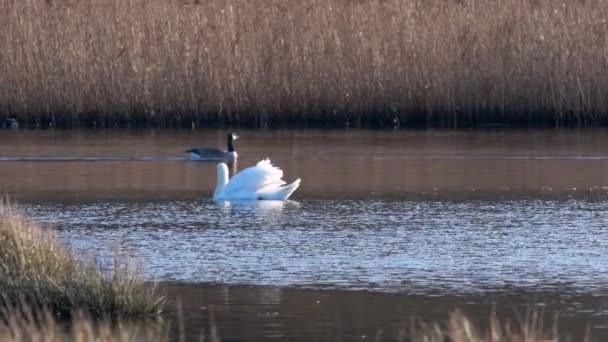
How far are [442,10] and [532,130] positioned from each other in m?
2.00

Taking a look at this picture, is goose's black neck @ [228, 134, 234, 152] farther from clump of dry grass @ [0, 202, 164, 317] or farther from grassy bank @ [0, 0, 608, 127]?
clump of dry grass @ [0, 202, 164, 317]

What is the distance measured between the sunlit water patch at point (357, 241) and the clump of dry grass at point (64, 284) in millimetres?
669

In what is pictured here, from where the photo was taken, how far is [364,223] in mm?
11445

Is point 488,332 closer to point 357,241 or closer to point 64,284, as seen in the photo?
point 64,284

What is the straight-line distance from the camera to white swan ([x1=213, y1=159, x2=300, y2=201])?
42.8ft

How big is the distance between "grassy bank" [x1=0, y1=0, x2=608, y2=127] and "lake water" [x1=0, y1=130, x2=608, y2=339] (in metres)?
0.49

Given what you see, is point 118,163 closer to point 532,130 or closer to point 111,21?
point 111,21

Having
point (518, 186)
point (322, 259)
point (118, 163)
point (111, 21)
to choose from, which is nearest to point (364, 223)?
point (322, 259)

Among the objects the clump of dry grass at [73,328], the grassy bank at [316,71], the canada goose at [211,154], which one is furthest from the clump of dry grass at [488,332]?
the grassy bank at [316,71]

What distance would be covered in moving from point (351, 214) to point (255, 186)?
1445mm

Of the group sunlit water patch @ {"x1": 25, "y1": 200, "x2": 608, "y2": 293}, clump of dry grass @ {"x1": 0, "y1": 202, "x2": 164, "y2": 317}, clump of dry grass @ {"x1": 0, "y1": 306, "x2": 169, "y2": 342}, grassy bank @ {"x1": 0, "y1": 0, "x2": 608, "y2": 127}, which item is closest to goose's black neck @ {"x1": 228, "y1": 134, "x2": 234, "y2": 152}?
grassy bank @ {"x1": 0, "y1": 0, "x2": 608, "y2": 127}

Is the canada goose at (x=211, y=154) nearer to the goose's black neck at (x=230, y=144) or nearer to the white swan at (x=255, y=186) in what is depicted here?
the goose's black neck at (x=230, y=144)

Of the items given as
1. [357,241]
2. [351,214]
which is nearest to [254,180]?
[351,214]

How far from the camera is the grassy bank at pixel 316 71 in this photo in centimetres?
1827
